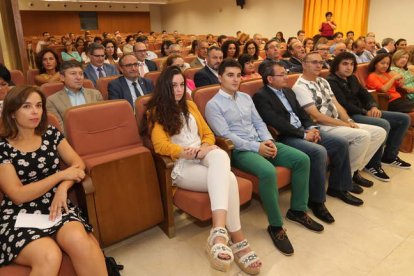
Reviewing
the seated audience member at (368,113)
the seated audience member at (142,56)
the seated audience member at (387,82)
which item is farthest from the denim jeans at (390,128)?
the seated audience member at (142,56)

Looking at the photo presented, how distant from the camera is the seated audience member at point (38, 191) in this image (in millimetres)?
1384

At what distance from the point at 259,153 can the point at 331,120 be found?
0.91 m

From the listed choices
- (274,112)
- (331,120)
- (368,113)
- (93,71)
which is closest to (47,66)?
(93,71)

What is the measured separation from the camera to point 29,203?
161 cm

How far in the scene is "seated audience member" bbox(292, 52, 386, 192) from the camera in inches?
107

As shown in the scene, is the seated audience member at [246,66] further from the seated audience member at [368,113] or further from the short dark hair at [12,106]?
the short dark hair at [12,106]

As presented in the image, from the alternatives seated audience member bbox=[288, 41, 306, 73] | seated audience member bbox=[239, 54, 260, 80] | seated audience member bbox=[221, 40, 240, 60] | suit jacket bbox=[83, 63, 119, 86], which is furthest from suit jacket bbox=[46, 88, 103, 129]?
seated audience member bbox=[288, 41, 306, 73]

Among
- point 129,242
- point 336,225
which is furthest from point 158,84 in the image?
point 336,225

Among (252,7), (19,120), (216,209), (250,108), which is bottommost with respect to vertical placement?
(216,209)

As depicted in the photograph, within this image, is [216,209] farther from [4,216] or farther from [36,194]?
[4,216]

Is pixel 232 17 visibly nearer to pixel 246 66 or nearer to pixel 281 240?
pixel 246 66

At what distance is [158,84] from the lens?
7.21 ft

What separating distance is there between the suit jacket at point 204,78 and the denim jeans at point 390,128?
146 centimetres

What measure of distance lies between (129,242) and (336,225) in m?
1.42
